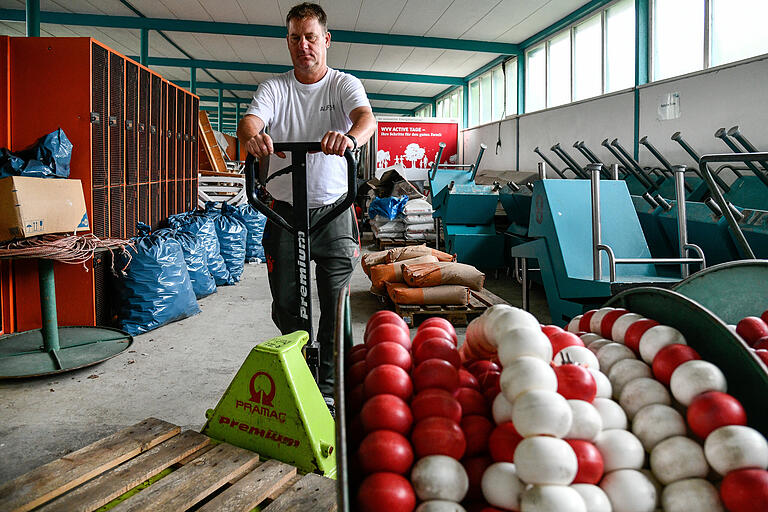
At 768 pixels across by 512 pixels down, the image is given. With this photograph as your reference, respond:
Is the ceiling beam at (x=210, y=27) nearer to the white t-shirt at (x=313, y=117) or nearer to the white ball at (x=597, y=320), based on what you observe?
the white t-shirt at (x=313, y=117)

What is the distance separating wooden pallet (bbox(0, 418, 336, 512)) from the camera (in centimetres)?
135

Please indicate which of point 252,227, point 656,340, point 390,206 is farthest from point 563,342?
point 390,206

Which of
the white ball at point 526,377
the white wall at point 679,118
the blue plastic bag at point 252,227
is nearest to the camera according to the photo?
the white ball at point 526,377

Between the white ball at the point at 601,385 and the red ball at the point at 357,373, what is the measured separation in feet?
1.30

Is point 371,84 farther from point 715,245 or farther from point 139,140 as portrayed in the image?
point 715,245

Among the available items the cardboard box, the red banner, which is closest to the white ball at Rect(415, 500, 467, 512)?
the cardboard box

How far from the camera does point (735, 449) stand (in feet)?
2.52

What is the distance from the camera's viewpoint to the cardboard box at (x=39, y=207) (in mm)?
2818

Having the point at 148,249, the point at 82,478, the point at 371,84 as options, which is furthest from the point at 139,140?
the point at 371,84

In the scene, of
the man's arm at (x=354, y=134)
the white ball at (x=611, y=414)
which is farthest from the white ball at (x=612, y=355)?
the man's arm at (x=354, y=134)

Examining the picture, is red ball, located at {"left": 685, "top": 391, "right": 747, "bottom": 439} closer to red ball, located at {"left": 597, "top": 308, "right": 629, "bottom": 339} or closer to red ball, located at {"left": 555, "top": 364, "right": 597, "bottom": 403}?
red ball, located at {"left": 555, "top": 364, "right": 597, "bottom": 403}

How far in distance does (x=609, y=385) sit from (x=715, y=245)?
309 centimetres

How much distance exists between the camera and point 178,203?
607cm

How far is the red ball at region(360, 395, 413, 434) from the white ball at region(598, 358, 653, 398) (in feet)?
1.30
